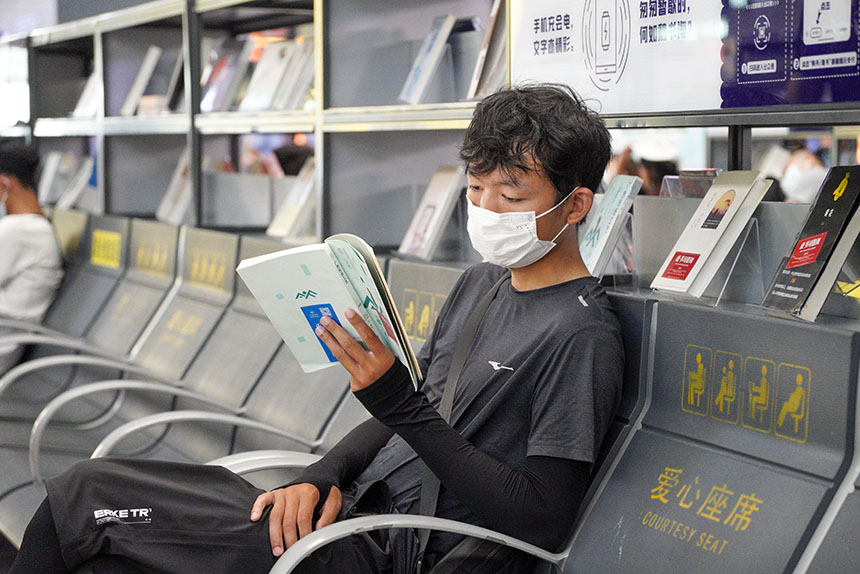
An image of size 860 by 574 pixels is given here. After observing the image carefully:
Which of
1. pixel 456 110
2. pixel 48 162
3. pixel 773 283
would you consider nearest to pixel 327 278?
pixel 773 283

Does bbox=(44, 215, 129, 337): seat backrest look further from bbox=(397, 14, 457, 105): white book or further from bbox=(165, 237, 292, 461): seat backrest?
bbox=(397, 14, 457, 105): white book

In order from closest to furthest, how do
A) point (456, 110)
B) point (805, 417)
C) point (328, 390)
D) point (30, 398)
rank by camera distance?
1. point (805, 417)
2. point (456, 110)
3. point (328, 390)
4. point (30, 398)

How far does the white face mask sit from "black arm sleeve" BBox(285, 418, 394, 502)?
1.69ft

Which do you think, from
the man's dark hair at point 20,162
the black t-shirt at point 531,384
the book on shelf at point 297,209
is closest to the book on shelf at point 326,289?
the black t-shirt at point 531,384

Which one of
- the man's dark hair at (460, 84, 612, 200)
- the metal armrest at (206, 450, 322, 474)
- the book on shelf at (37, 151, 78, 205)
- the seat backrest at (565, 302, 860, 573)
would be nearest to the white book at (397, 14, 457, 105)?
the man's dark hair at (460, 84, 612, 200)

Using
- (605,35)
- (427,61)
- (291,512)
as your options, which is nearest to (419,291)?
(427,61)

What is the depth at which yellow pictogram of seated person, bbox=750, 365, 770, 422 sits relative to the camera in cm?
183

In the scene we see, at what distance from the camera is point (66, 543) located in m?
1.89

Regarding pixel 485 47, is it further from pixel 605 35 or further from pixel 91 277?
pixel 91 277

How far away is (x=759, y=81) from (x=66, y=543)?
1696 millimetres

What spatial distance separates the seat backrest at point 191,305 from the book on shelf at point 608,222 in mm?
2010

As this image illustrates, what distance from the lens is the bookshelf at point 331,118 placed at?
10.1ft

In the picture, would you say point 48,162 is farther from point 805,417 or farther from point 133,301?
point 805,417

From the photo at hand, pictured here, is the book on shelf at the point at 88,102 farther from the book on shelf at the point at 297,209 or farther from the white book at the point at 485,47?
the white book at the point at 485,47
